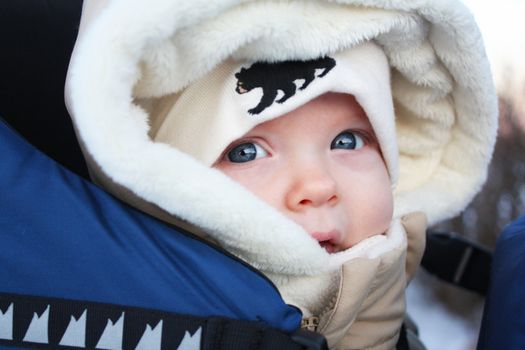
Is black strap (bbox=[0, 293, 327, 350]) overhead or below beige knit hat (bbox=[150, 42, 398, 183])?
below

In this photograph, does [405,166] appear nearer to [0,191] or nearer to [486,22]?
[0,191]

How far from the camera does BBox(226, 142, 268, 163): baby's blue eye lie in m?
0.80

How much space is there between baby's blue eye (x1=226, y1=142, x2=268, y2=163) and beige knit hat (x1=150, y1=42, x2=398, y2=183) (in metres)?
0.03

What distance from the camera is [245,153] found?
802 mm

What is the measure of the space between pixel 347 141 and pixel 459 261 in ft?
1.38

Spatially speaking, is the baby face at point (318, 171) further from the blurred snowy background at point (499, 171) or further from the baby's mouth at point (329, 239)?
the blurred snowy background at point (499, 171)

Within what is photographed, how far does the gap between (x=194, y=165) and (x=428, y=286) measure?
4.52 feet


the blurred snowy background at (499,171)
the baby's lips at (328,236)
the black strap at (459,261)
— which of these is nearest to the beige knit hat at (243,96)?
the baby's lips at (328,236)

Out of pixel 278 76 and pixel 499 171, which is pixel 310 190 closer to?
pixel 278 76

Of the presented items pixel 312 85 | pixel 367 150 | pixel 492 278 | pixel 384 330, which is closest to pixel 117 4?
pixel 312 85

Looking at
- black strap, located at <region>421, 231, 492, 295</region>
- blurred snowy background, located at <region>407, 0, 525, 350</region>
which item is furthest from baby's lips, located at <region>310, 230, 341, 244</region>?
blurred snowy background, located at <region>407, 0, 525, 350</region>

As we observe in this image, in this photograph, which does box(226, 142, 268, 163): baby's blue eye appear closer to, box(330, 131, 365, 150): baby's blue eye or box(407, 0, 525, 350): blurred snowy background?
box(330, 131, 365, 150): baby's blue eye

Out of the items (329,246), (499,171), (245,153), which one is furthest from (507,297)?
(499,171)

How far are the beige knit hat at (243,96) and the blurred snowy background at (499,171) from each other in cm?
113
